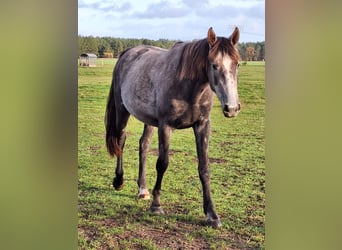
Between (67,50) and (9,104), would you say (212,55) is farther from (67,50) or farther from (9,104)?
(9,104)

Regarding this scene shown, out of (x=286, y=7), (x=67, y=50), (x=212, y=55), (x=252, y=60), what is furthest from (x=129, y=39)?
(x=286, y=7)

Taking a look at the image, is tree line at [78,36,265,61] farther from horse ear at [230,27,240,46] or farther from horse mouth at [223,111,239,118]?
horse mouth at [223,111,239,118]

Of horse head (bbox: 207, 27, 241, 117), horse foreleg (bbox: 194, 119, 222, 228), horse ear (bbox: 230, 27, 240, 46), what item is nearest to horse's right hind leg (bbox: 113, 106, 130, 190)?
horse foreleg (bbox: 194, 119, 222, 228)

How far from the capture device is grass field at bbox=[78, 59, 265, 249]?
6.66 ft

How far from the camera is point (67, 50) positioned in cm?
209

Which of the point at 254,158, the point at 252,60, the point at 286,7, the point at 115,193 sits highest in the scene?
the point at 286,7

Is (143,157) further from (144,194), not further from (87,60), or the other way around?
(87,60)

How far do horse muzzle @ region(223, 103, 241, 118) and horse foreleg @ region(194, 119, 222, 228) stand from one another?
0.36 feet

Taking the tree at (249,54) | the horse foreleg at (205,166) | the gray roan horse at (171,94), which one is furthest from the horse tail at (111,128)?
the tree at (249,54)

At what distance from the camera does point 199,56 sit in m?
2.01

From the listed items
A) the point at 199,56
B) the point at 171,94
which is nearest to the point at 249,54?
the point at 199,56

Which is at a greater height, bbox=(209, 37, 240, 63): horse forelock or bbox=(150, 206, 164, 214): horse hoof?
bbox=(209, 37, 240, 63): horse forelock

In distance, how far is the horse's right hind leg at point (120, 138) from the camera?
7.00 feet

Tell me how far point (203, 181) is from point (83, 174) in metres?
0.57
